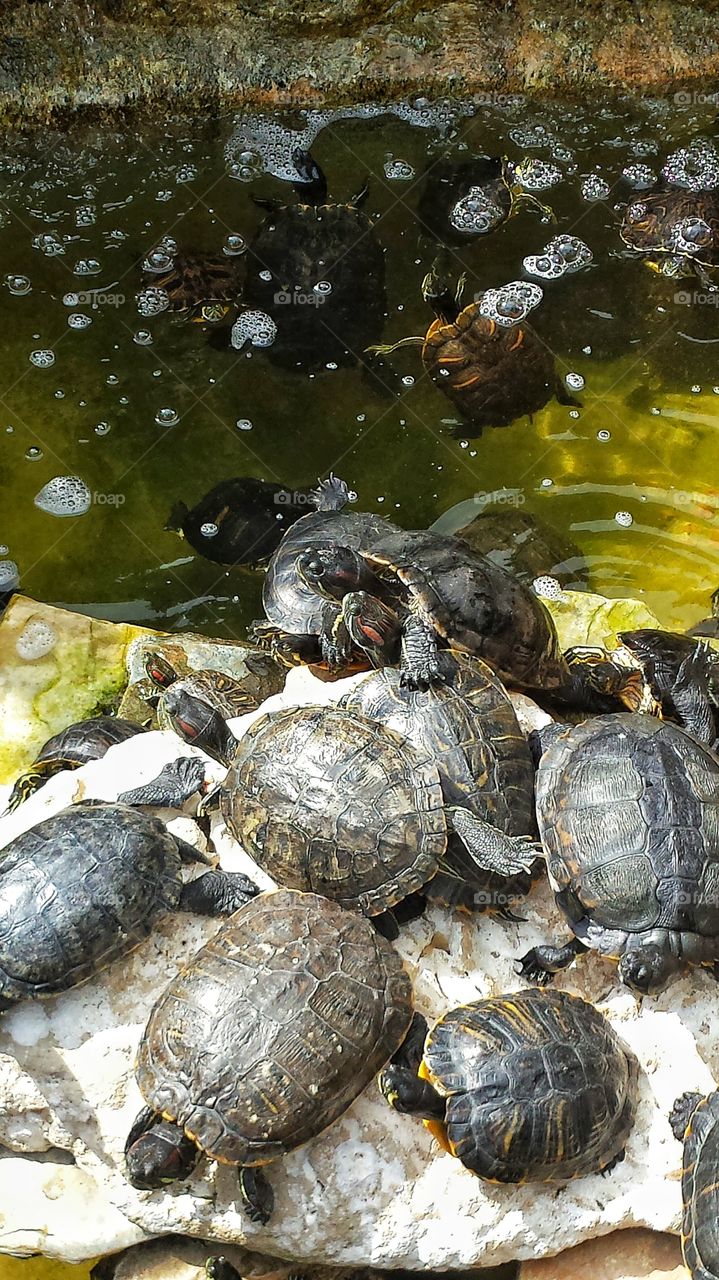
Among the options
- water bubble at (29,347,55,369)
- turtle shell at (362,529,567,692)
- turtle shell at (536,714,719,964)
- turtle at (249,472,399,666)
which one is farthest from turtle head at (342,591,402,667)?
water bubble at (29,347,55,369)

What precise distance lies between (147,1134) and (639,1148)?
66.9 inches

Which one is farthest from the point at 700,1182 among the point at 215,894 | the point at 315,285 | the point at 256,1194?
the point at 315,285

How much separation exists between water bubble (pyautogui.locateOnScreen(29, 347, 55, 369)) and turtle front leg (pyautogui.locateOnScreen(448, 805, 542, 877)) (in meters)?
3.97

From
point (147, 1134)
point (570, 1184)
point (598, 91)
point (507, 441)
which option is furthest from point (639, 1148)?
point (598, 91)

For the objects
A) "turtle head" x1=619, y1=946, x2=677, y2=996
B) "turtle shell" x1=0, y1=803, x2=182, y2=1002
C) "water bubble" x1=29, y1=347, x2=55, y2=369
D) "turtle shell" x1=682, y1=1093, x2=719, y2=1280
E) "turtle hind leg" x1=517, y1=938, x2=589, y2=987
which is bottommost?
"turtle shell" x1=682, y1=1093, x2=719, y2=1280

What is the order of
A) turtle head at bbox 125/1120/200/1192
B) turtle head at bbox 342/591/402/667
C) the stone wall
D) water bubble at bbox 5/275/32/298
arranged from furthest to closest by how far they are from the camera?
1. the stone wall
2. water bubble at bbox 5/275/32/298
3. turtle head at bbox 342/591/402/667
4. turtle head at bbox 125/1120/200/1192

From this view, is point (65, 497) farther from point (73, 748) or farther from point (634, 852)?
point (634, 852)

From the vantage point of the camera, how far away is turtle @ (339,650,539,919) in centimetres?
388

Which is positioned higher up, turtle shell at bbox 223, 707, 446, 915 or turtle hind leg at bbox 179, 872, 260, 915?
turtle shell at bbox 223, 707, 446, 915

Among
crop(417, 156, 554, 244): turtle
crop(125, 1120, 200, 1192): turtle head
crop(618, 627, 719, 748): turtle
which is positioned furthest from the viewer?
crop(417, 156, 554, 244): turtle

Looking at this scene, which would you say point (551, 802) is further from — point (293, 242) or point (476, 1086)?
point (293, 242)

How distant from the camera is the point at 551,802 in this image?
13.3 ft

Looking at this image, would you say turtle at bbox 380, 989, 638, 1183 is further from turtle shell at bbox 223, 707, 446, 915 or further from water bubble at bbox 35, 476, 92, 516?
water bubble at bbox 35, 476, 92, 516

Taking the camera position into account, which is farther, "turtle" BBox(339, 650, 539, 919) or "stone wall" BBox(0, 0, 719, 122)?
"stone wall" BBox(0, 0, 719, 122)
